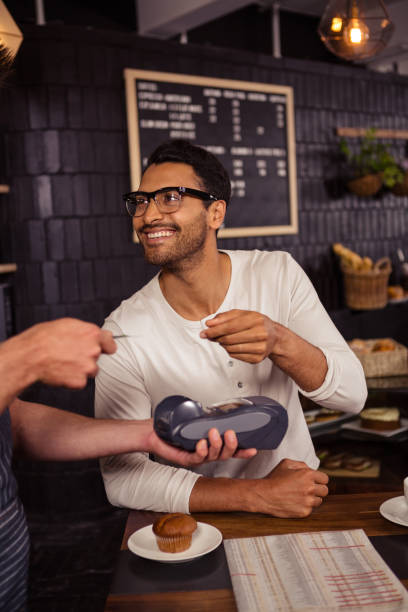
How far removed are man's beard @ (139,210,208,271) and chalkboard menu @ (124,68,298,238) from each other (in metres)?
1.99

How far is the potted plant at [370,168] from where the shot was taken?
4.73 meters

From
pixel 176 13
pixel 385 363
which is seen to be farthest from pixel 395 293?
pixel 176 13

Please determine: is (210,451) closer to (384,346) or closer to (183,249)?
(183,249)

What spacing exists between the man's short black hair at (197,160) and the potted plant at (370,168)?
3.01 metres

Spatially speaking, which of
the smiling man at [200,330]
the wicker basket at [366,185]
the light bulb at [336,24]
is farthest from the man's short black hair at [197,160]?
the wicker basket at [366,185]

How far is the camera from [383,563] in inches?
46.9

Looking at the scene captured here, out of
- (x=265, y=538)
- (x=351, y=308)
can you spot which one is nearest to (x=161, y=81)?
(x=351, y=308)

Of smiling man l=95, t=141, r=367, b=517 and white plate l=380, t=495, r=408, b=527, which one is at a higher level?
smiling man l=95, t=141, r=367, b=517

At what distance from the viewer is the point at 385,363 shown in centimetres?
324

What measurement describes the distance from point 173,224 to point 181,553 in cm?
95

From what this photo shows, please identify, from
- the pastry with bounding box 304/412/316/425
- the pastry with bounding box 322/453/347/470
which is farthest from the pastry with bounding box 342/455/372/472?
the pastry with bounding box 304/412/316/425

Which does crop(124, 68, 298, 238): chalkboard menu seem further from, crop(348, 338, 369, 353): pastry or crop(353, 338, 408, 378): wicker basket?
crop(353, 338, 408, 378): wicker basket

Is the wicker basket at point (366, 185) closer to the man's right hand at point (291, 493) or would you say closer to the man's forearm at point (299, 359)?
the man's forearm at point (299, 359)

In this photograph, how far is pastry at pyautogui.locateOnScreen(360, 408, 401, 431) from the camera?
304 cm
